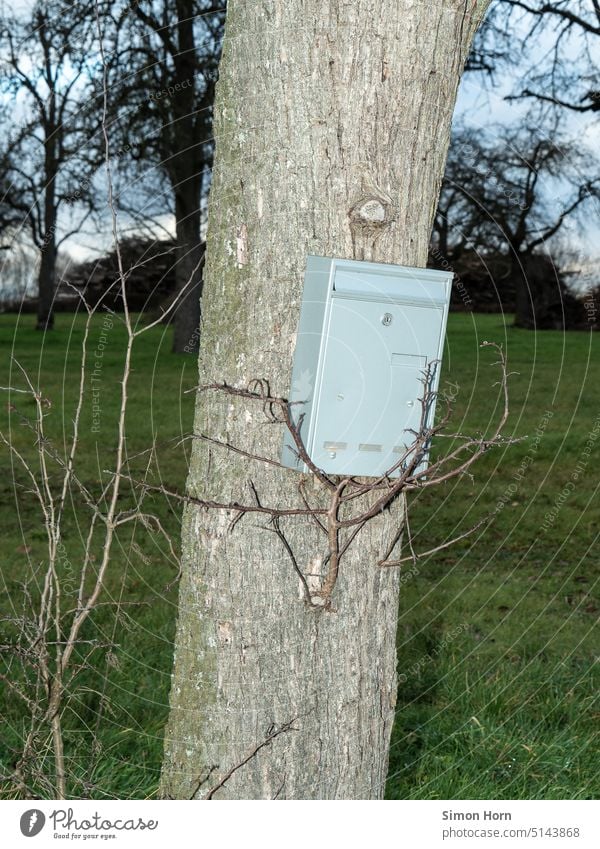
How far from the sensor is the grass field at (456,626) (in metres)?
2.85

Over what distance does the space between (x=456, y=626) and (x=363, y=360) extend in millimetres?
2594

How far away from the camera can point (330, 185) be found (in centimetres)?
174

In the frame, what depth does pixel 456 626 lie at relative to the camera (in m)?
4.04

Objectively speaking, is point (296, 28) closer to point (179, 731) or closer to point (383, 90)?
point (383, 90)

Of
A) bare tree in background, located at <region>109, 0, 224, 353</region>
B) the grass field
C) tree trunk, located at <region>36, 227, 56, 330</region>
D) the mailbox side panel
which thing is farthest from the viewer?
tree trunk, located at <region>36, 227, 56, 330</region>

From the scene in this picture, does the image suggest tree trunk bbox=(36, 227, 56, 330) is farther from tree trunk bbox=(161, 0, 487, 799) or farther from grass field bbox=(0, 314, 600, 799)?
tree trunk bbox=(161, 0, 487, 799)

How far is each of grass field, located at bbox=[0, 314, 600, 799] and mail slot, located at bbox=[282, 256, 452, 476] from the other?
21cm
